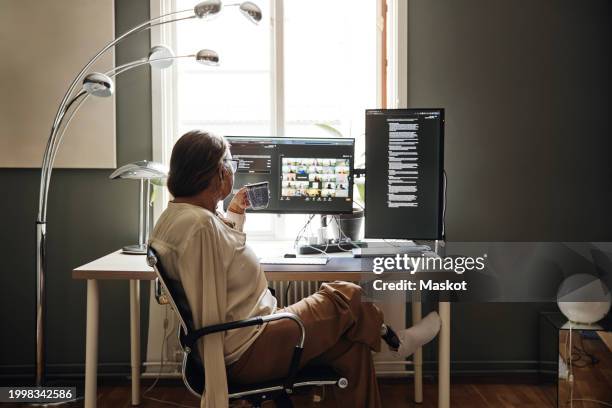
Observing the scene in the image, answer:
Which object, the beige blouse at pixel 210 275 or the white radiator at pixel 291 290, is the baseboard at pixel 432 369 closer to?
the white radiator at pixel 291 290

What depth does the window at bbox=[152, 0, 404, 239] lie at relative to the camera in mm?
3299

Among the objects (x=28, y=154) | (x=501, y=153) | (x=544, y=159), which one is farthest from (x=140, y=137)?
(x=544, y=159)

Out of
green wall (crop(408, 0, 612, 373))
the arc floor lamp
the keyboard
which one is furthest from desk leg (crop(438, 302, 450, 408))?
the arc floor lamp

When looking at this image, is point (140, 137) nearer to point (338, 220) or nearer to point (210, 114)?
point (210, 114)

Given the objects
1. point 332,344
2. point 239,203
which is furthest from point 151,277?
point 332,344

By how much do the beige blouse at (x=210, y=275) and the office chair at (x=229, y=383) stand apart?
0.03m

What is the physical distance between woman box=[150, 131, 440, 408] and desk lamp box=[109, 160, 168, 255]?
80 cm

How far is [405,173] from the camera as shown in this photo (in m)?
2.77

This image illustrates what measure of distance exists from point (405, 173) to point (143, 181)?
137 cm

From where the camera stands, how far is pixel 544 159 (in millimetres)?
3238

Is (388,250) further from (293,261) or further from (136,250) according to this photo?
(136,250)

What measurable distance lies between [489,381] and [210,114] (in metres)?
2.16

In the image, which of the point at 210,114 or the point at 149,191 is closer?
the point at 149,191

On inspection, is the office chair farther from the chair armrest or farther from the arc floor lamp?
the arc floor lamp
